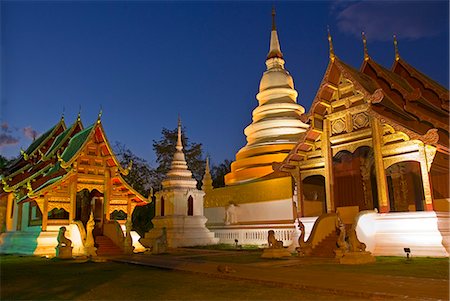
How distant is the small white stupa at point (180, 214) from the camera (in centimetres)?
2027

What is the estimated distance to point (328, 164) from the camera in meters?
15.0

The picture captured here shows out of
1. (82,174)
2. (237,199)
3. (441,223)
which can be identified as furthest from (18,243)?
(441,223)

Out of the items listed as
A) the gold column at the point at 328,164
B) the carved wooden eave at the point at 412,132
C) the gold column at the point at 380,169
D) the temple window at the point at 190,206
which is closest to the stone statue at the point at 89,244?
the temple window at the point at 190,206

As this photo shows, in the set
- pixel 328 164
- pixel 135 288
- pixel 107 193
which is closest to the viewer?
pixel 135 288

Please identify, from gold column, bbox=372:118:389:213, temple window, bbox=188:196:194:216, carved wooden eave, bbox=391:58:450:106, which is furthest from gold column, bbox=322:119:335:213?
temple window, bbox=188:196:194:216

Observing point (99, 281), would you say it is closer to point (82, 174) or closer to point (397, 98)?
point (82, 174)

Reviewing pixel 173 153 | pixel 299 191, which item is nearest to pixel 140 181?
pixel 173 153

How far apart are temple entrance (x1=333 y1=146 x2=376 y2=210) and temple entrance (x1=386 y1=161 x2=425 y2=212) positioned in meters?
1.13

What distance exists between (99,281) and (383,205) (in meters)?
9.41

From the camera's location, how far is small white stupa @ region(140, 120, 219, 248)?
66.5 ft

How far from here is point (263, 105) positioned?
84.7 feet

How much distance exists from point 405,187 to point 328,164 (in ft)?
15.1

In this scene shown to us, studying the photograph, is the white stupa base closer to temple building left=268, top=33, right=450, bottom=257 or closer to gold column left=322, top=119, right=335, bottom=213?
temple building left=268, top=33, right=450, bottom=257

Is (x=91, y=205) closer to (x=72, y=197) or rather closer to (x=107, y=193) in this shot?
(x=107, y=193)
